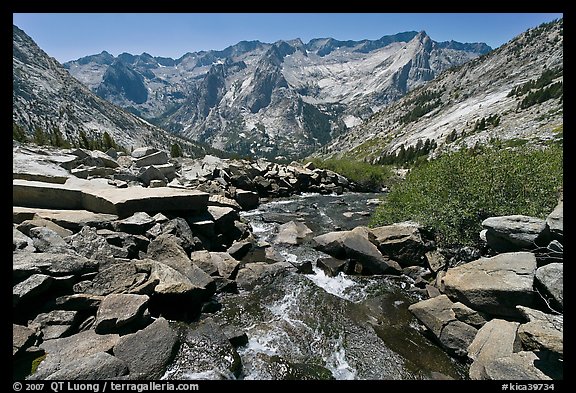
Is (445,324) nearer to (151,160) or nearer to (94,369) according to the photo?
(94,369)

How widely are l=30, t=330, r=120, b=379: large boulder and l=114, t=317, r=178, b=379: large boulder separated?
32 centimetres

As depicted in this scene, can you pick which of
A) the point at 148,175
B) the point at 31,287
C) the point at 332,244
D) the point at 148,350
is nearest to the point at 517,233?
the point at 332,244

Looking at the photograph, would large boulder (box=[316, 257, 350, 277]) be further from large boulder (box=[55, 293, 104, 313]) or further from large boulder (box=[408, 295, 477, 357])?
large boulder (box=[55, 293, 104, 313])

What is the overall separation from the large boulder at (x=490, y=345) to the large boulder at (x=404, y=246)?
6498 millimetres

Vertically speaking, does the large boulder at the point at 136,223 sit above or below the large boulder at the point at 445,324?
above

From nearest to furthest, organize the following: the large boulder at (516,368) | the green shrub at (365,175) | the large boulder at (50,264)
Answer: the large boulder at (516,368), the large boulder at (50,264), the green shrub at (365,175)

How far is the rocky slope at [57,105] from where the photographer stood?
474ft

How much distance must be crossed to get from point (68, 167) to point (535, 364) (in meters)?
28.0

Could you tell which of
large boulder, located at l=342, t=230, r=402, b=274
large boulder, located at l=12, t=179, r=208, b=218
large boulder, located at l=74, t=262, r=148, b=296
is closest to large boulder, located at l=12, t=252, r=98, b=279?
large boulder, located at l=74, t=262, r=148, b=296

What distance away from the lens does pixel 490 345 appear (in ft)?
26.5

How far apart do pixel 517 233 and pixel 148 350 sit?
1253cm

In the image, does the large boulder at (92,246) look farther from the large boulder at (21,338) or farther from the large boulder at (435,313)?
the large boulder at (435,313)

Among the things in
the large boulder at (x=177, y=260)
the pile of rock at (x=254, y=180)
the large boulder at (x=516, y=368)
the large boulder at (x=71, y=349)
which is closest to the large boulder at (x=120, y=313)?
the large boulder at (x=71, y=349)

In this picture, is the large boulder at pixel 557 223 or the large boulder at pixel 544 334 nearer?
the large boulder at pixel 544 334
